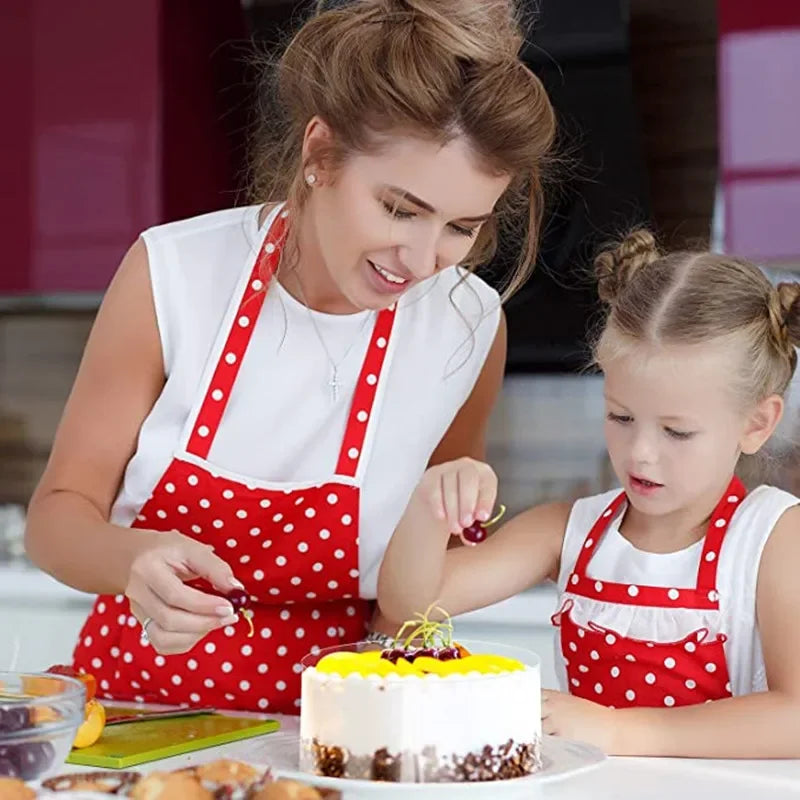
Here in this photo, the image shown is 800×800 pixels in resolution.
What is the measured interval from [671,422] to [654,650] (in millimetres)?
219

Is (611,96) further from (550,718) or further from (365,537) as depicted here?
(550,718)

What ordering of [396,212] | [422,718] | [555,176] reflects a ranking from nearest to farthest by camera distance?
[422,718] < [396,212] < [555,176]

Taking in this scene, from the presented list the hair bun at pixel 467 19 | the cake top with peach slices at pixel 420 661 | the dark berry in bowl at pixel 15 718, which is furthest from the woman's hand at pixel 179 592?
the hair bun at pixel 467 19

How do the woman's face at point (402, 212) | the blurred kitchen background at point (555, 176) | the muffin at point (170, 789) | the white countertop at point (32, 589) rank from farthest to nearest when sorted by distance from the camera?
1. the white countertop at point (32, 589)
2. the blurred kitchen background at point (555, 176)
3. the woman's face at point (402, 212)
4. the muffin at point (170, 789)

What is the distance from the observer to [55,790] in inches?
35.5

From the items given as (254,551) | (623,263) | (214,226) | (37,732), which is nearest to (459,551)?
(254,551)

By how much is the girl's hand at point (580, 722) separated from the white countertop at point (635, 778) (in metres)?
0.02

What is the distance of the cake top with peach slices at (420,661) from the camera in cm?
106

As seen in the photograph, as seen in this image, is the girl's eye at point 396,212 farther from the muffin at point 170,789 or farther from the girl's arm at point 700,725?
the muffin at point 170,789

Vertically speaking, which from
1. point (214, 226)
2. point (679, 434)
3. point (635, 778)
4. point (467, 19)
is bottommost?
point (635, 778)

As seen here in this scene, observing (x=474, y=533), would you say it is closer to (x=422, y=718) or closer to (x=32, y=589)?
(x=422, y=718)

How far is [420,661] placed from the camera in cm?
107

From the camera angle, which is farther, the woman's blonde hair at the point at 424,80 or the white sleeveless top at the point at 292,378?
the white sleeveless top at the point at 292,378

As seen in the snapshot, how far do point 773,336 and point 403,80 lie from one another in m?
0.45
